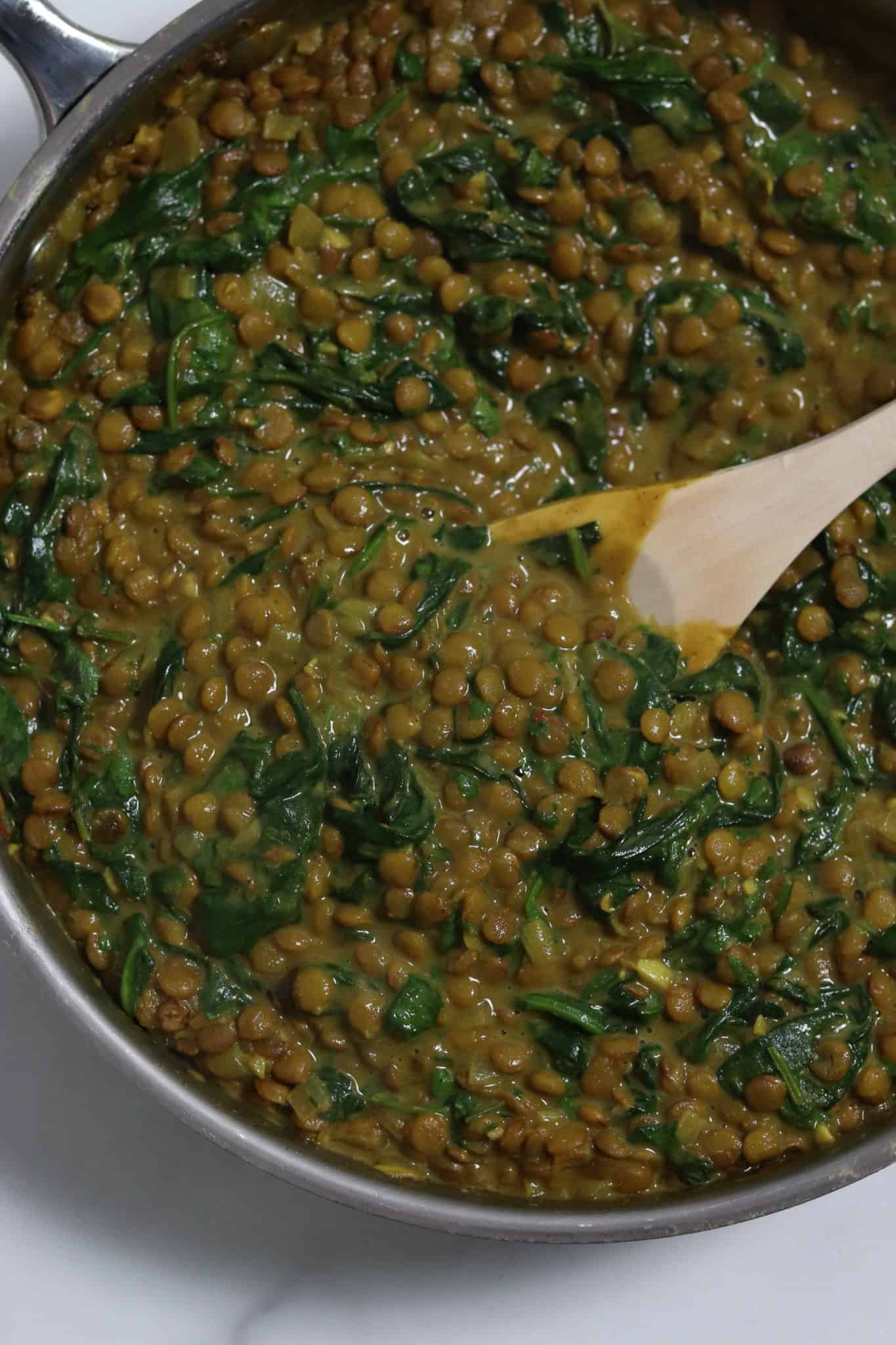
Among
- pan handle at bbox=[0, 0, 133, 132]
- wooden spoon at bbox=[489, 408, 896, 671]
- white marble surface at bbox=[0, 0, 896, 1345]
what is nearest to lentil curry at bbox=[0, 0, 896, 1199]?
wooden spoon at bbox=[489, 408, 896, 671]

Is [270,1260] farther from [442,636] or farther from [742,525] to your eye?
[742,525]

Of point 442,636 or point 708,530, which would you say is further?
point 708,530

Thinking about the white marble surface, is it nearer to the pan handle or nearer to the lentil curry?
the lentil curry

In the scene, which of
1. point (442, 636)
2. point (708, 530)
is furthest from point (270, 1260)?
point (708, 530)

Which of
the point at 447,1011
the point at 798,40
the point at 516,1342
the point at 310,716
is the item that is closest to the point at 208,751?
the point at 310,716

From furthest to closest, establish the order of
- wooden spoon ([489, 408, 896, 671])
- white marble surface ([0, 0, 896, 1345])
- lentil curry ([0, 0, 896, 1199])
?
white marble surface ([0, 0, 896, 1345]), wooden spoon ([489, 408, 896, 671]), lentil curry ([0, 0, 896, 1199])

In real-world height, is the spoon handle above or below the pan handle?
below
